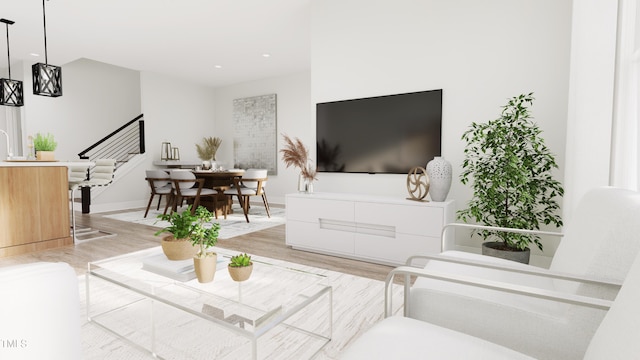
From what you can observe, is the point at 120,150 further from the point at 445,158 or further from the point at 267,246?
the point at 445,158

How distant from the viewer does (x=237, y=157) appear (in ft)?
25.8

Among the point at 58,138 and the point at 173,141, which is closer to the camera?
the point at 58,138

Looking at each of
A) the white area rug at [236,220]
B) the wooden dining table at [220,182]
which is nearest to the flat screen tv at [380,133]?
the white area rug at [236,220]

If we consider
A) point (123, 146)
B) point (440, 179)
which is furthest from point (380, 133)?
point (123, 146)

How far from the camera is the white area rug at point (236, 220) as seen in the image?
4.50m

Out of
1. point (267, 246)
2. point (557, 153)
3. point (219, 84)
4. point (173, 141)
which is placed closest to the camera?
point (557, 153)

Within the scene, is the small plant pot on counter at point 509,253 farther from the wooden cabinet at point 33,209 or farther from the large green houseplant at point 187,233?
the wooden cabinet at point 33,209

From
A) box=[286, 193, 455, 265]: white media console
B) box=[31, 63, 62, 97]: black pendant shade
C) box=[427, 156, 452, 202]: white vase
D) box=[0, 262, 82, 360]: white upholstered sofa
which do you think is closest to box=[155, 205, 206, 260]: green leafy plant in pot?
box=[0, 262, 82, 360]: white upholstered sofa

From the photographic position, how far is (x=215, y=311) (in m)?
1.38

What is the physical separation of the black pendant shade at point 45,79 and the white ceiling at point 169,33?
0.90 metres

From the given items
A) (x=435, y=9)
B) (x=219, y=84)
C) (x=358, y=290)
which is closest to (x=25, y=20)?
(x=219, y=84)

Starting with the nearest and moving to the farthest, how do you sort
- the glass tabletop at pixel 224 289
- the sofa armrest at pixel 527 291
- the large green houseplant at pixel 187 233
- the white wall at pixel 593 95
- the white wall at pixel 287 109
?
the sofa armrest at pixel 527 291 < the glass tabletop at pixel 224 289 < the large green houseplant at pixel 187 233 < the white wall at pixel 593 95 < the white wall at pixel 287 109

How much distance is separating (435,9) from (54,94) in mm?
4411

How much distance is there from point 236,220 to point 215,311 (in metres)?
4.01
